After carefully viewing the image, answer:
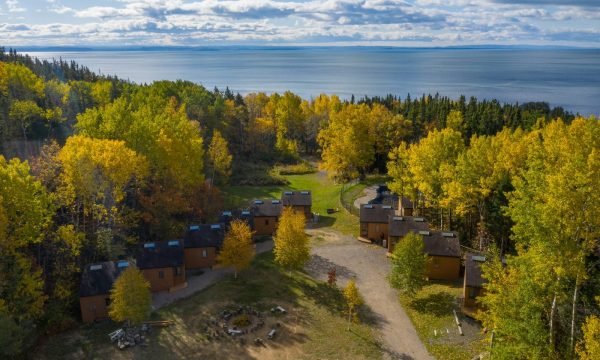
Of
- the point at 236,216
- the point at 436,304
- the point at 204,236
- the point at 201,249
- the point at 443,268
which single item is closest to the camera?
the point at 436,304

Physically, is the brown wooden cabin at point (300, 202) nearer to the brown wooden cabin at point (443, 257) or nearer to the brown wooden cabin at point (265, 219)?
the brown wooden cabin at point (265, 219)

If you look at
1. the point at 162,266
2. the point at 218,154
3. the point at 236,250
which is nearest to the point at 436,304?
the point at 236,250

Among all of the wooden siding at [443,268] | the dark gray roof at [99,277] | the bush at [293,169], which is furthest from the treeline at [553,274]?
the bush at [293,169]

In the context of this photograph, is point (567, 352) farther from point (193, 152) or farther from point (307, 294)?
point (193, 152)

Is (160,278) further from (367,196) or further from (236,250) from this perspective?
(367,196)

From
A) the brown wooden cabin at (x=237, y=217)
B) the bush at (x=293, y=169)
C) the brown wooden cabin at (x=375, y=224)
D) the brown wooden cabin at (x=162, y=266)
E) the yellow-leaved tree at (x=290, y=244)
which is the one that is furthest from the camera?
the bush at (x=293, y=169)

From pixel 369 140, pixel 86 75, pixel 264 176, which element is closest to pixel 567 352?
pixel 369 140
